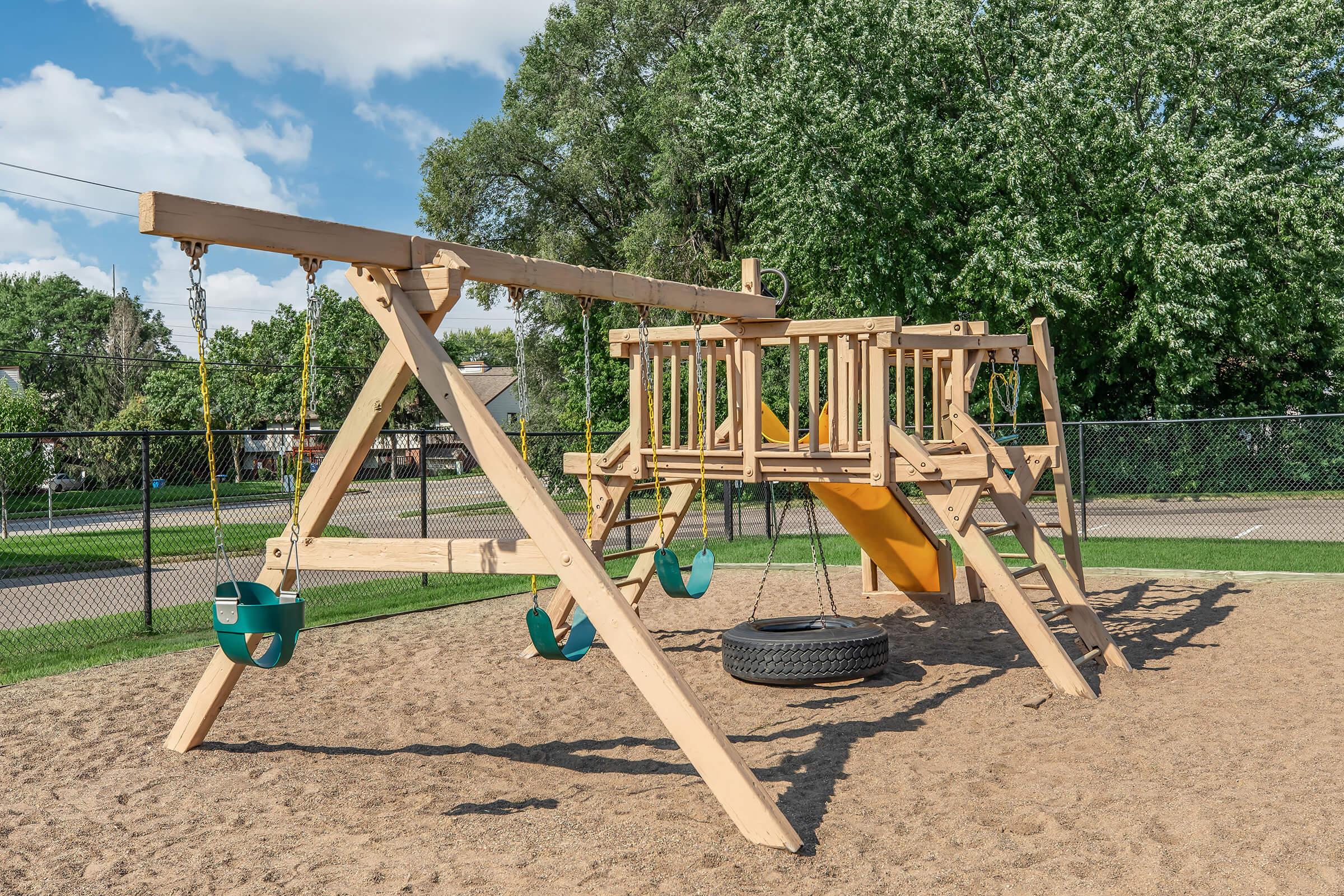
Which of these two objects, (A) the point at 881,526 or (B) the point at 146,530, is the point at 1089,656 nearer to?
(A) the point at 881,526

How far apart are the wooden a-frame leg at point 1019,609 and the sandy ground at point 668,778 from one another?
19 centimetres

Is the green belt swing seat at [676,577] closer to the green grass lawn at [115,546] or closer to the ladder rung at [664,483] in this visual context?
the ladder rung at [664,483]

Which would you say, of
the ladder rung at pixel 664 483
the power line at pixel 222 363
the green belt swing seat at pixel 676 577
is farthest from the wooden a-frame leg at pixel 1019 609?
the power line at pixel 222 363

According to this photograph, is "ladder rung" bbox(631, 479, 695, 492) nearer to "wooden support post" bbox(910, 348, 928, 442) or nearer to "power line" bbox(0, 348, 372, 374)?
"wooden support post" bbox(910, 348, 928, 442)

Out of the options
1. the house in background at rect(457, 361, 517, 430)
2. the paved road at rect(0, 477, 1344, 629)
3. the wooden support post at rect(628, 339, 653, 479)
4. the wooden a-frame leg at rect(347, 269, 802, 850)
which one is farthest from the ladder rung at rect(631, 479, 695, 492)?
the house in background at rect(457, 361, 517, 430)

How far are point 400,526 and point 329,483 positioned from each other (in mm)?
10764

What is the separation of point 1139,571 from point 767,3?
1677 cm

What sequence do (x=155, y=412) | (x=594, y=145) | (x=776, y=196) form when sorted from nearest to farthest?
(x=776, y=196) < (x=594, y=145) < (x=155, y=412)

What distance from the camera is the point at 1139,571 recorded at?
440 inches

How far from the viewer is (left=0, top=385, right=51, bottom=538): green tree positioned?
1694 cm

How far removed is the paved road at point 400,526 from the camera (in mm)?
11898

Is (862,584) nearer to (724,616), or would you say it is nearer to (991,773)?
(724,616)

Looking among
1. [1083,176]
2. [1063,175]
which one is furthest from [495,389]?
[1083,176]

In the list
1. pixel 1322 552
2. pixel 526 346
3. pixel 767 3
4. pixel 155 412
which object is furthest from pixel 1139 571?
pixel 155 412
